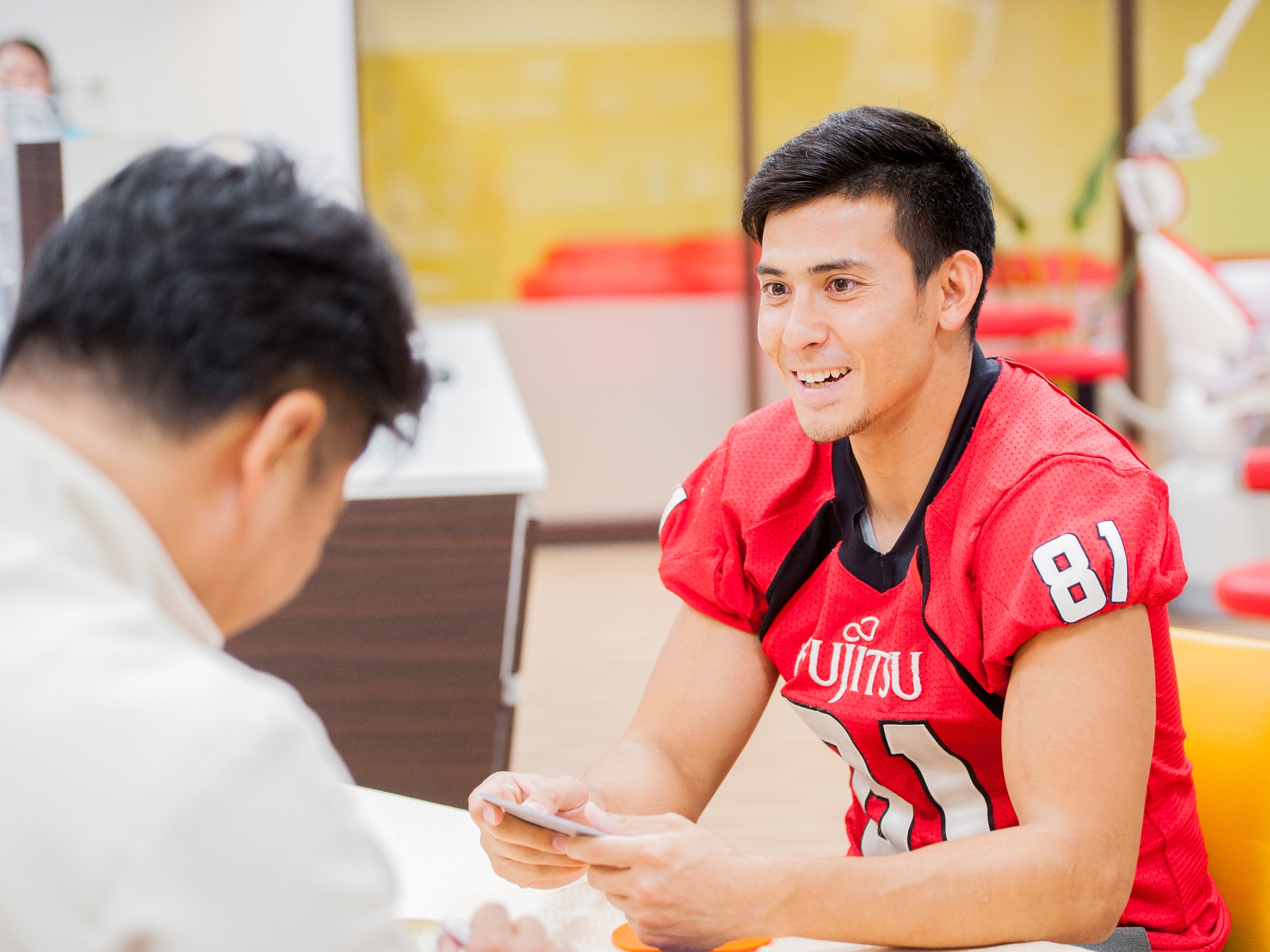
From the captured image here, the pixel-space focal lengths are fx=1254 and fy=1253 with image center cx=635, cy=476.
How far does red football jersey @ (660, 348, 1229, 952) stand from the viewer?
1015 mm

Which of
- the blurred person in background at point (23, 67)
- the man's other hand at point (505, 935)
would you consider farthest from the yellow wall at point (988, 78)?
→ the man's other hand at point (505, 935)

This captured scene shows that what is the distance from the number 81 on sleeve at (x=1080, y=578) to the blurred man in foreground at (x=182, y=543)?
0.51m

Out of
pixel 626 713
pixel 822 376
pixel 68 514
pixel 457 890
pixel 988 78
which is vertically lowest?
pixel 626 713

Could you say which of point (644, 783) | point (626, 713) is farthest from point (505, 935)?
point (626, 713)

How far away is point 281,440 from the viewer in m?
0.57

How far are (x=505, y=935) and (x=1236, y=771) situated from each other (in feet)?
2.47

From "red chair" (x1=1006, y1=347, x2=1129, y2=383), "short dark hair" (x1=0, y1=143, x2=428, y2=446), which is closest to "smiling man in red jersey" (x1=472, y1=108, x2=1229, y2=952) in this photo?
"short dark hair" (x1=0, y1=143, x2=428, y2=446)

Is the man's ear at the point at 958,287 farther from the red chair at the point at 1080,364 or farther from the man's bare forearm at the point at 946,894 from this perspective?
the red chair at the point at 1080,364

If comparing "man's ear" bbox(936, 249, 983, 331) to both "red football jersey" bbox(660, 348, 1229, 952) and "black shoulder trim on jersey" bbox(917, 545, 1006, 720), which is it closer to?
"red football jersey" bbox(660, 348, 1229, 952)

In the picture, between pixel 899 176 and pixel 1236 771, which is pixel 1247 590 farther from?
pixel 899 176

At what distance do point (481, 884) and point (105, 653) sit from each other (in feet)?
2.24

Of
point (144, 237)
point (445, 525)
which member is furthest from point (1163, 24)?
point (144, 237)

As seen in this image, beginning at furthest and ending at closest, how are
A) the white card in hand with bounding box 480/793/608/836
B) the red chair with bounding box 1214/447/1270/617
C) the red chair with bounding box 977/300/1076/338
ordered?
the red chair with bounding box 977/300/1076/338 → the red chair with bounding box 1214/447/1270/617 → the white card in hand with bounding box 480/793/608/836

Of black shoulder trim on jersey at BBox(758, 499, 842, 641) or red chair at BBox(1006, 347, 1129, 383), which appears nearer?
black shoulder trim on jersey at BBox(758, 499, 842, 641)
